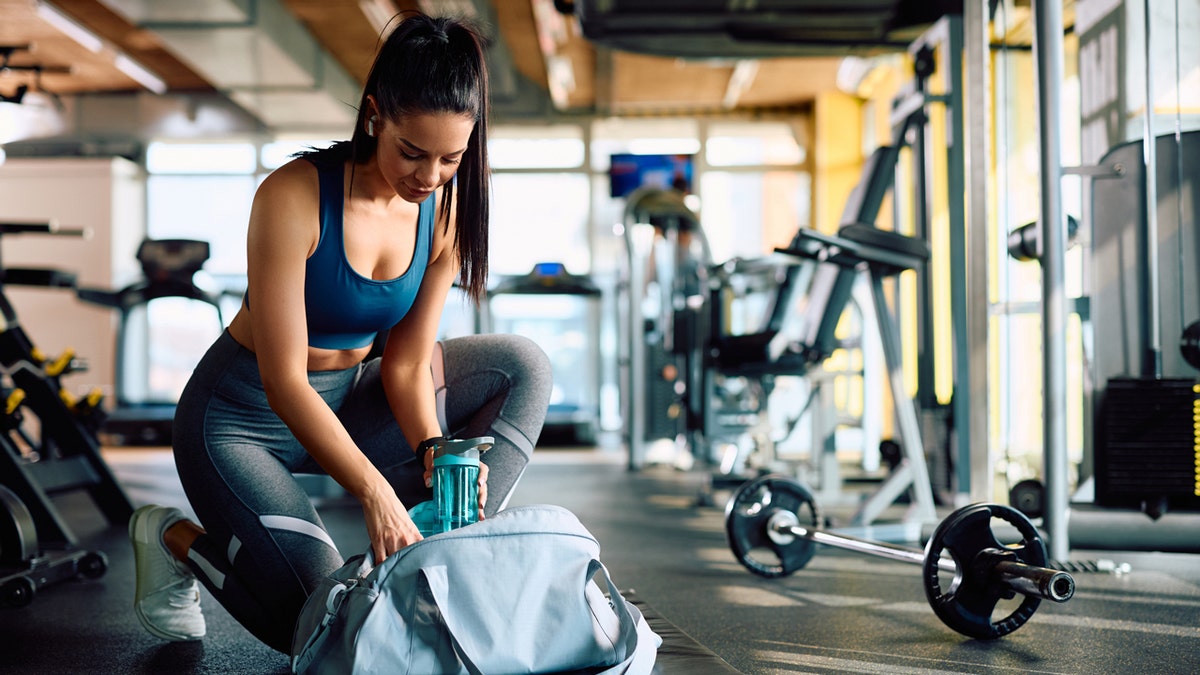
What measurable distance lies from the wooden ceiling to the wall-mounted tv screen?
565mm

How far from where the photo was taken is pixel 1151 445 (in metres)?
2.40

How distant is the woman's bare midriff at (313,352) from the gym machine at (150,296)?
349 centimetres

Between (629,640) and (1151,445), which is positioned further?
(1151,445)

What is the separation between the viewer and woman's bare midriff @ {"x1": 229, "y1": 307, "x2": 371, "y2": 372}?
5.29 ft

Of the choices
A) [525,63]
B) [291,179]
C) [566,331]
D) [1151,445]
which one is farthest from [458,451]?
[566,331]

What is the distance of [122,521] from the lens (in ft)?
10.8

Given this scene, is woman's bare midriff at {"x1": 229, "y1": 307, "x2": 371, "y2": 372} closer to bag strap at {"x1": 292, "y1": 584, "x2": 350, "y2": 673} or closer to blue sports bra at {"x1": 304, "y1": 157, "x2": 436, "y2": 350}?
blue sports bra at {"x1": 304, "y1": 157, "x2": 436, "y2": 350}

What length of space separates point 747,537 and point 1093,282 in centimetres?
120

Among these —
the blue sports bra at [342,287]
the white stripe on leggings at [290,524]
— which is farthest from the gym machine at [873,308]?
the white stripe on leggings at [290,524]

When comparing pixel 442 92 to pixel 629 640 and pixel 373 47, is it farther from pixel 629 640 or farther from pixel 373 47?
pixel 373 47

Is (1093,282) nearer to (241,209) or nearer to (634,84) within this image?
(634,84)

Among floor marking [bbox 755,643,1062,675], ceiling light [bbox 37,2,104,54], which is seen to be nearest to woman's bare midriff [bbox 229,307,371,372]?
floor marking [bbox 755,643,1062,675]

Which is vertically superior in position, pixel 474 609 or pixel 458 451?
pixel 458 451

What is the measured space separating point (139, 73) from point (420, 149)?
802 centimetres
